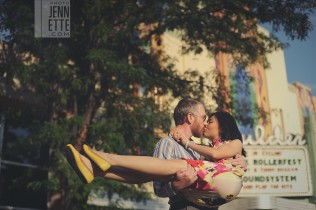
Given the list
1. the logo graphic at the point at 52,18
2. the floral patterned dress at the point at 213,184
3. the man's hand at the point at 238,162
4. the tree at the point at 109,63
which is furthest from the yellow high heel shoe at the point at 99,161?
the tree at the point at 109,63

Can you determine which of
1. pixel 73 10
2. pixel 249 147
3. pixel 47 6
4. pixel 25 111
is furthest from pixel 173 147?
pixel 249 147

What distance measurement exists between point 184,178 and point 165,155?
1.28ft

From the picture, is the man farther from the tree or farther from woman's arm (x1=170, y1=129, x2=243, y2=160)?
the tree

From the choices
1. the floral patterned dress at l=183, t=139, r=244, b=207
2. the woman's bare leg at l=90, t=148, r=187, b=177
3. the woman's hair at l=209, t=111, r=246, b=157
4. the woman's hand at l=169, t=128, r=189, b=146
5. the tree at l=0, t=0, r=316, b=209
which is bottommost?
the floral patterned dress at l=183, t=139, r=244, b=207

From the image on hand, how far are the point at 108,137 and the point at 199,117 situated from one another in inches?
283

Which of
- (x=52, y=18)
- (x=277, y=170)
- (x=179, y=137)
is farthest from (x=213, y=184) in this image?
(x=277, y=170)

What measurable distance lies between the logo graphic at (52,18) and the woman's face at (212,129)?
17.9 ft

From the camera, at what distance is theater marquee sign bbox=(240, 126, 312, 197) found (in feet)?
65.1

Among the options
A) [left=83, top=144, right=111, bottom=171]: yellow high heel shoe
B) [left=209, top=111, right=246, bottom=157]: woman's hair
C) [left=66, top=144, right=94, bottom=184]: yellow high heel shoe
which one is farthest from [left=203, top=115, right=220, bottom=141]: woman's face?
[left=66, top=144, right=94, bottom=184]: yellow high heel shoe

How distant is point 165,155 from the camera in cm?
408

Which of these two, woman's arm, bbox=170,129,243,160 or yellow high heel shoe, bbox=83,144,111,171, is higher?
woman's arm, bbox=170,129,243,160

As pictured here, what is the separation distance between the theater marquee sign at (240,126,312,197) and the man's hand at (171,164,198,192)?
654 inches

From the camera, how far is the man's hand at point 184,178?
12.3 feet

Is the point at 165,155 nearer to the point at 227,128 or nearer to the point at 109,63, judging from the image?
the point at 227,128
